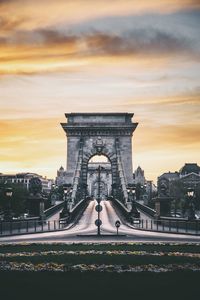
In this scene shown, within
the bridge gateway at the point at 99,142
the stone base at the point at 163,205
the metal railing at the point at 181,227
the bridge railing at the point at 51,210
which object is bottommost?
the metal railing at the point at 181,227

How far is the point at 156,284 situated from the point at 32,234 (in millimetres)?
20802

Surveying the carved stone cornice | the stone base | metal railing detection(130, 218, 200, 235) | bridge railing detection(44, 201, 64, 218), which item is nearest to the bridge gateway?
the carved stone cornice

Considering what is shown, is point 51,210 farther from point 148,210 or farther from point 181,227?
point 181,227

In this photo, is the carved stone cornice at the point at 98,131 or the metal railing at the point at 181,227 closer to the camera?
the metal railing at the point at 181,227

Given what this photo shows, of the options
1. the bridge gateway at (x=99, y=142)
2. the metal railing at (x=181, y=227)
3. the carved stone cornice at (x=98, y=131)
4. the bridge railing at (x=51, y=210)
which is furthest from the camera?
the carved stone cornice at (x=98, y=131)

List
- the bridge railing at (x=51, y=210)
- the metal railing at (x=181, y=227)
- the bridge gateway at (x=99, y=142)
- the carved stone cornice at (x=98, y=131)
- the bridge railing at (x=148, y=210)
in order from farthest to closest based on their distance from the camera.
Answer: the carved stone cornice at (x=98, y=131)
the bridge gateway at (x=99, y=142)
the bridge railing at (x=51, y=210)
the bridge railing at (x=148, y=210)
the metal railing at (x=181, y=227)

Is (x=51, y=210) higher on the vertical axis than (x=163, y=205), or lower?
lower

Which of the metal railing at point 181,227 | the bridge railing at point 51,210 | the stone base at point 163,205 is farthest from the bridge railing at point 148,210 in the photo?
the bridge railing at point 51,210

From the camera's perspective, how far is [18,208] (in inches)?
3184

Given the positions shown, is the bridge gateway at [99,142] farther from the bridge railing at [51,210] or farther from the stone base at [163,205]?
the stone base at [163,205]

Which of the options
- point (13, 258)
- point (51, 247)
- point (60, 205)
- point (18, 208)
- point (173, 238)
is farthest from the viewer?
point (18, 208)

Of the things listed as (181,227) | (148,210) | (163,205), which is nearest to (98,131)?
(148,210)

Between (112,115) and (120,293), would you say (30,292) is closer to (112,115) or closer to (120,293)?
(120,293)

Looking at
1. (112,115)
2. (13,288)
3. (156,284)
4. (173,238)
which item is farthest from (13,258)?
(112,115)
